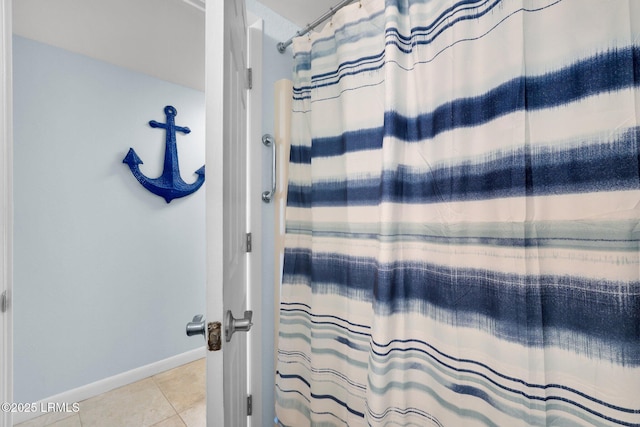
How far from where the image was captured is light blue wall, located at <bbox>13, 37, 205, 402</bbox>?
60.1 inches

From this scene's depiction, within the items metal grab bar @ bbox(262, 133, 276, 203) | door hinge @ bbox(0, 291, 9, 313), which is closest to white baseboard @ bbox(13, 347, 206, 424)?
door hinge @ bbox(0, 291, 9, 313)

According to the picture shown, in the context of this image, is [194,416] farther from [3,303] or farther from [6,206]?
[6,206]

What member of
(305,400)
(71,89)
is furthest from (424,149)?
(71,89)

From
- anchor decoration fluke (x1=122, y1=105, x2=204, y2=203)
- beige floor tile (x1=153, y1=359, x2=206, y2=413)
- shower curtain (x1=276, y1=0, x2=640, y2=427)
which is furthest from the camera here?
anchor decoration fluke (x1=122, y1=105, x2=204, y2=203)

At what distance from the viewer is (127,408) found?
1.60 m

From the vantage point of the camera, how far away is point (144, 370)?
6.22ft

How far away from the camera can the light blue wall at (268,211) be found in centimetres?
119

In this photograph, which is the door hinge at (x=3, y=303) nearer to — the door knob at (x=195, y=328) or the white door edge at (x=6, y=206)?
the white door edge at (x=6, y=206)

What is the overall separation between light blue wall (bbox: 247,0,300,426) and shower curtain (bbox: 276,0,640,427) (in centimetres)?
27

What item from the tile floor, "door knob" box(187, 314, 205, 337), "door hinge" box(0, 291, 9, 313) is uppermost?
"door knob" box(187, 314, 205, 337)

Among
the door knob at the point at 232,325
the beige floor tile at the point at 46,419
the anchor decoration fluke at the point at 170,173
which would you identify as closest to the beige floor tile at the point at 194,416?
the beige floor tile at the point at 46,419

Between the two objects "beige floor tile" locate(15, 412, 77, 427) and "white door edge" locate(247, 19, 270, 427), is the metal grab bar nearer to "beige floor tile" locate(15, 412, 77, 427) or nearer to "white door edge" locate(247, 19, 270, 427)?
"white door edge" locate(247, 19, 270, 427)

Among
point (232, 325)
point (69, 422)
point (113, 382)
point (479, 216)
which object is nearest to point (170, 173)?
point (113, 382)

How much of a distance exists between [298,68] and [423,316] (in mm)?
1183
